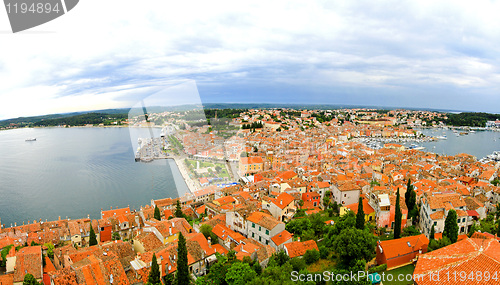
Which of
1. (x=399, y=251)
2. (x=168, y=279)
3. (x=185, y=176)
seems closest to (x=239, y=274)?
(x=168, y=279)

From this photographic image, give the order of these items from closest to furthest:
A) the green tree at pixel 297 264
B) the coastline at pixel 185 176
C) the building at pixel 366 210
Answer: the green tree at pixel 297 264, the building at pixel 366 210, the coastline at pixel 185 176

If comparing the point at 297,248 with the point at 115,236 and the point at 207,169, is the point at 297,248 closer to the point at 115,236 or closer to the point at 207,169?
the point at 115,236

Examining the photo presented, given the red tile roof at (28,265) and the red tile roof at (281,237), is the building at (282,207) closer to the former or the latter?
the red tile roof at (281,237)

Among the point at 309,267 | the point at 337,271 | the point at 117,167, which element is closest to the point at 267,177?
the point at 309,267

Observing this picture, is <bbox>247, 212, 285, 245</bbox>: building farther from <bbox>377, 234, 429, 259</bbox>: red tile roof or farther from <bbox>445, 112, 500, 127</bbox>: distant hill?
<bbox>445, 112, 500, 127</bbox>: distant hill

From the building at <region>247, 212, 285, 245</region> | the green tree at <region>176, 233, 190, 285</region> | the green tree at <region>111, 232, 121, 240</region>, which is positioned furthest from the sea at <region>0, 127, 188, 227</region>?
the building at <region>247, 212, 285, 245</region>

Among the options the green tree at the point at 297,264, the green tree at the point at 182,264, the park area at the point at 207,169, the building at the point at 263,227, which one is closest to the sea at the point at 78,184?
the park area at the point at 207,169
